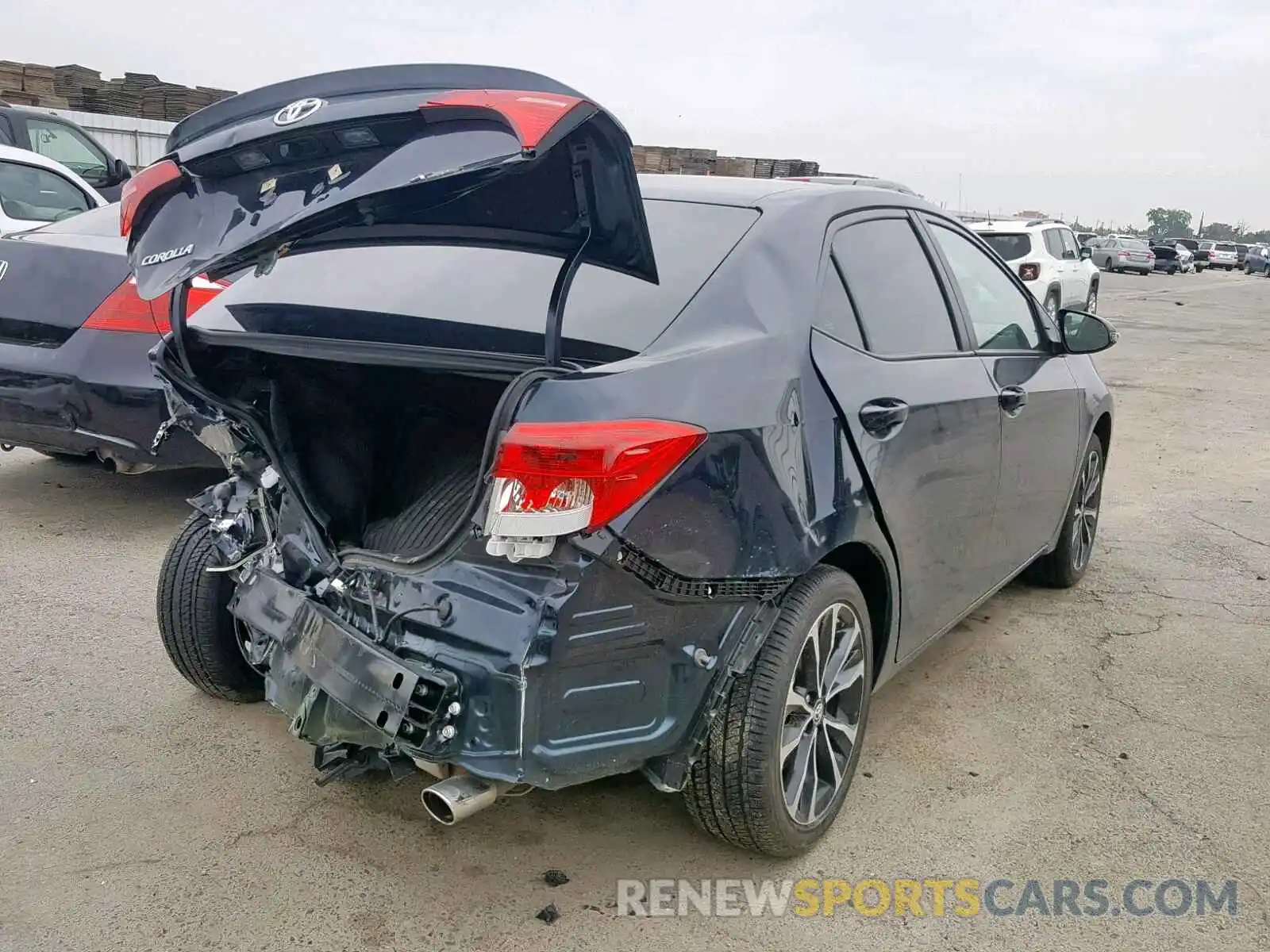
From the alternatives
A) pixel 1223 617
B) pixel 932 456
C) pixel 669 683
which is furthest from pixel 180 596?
pixel 1223 617

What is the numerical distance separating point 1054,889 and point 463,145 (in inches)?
86.9

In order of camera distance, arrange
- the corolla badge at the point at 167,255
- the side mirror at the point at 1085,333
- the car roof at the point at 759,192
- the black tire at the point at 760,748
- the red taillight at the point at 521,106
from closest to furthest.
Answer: the red taillight at the point at 521,106 → the corolla badge at the point at 167,255 → the black tire at the point at 760,748 → the car roof at the point at 759,192 → the side mirror at the point at 1085,333

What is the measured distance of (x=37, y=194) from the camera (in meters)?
8.57

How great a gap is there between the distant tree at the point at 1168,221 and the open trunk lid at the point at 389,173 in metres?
120

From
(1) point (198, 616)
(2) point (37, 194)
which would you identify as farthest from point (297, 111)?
(2) point (37, 194)

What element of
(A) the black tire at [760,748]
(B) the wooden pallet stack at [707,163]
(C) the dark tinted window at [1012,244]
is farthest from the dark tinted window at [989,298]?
(B) the wooden pallet stack at [707,163]

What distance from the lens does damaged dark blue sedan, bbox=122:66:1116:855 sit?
212cm

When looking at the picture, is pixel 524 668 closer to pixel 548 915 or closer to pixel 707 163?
pixel 548 915

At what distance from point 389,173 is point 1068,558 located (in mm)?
3588

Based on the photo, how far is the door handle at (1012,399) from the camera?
3.51 meters

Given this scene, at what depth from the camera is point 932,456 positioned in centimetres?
306

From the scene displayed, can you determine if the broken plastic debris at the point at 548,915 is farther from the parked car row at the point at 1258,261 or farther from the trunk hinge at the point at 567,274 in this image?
the parked car row at the point at 1258,261

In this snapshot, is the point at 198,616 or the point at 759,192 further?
the point at 198,616

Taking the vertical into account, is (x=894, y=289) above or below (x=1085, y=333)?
above
